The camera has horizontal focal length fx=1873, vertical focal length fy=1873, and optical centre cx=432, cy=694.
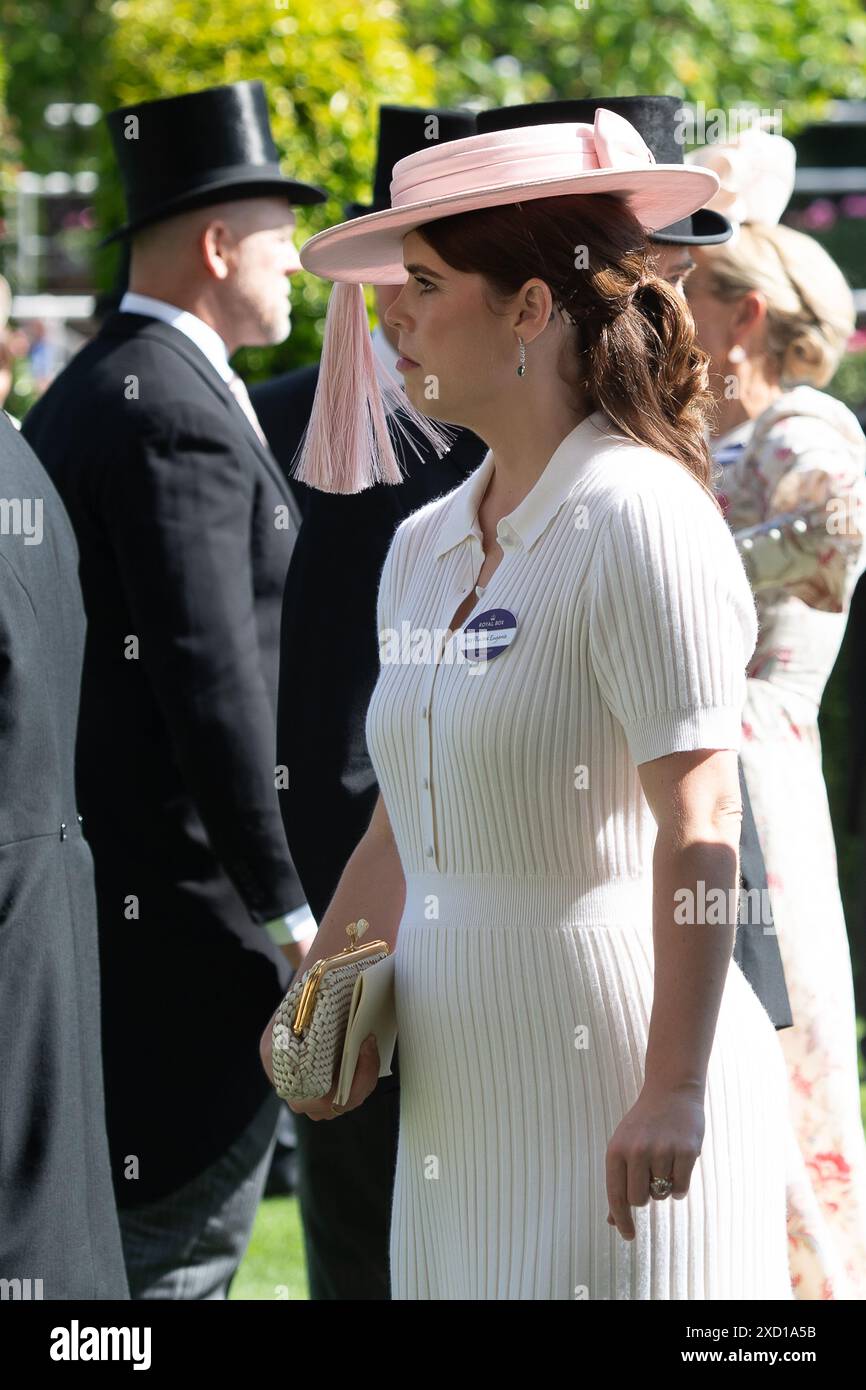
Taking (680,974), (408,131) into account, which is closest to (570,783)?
(680,974)

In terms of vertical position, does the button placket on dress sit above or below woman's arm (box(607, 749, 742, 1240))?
above

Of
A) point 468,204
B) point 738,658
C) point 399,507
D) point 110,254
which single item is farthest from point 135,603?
point 110,254

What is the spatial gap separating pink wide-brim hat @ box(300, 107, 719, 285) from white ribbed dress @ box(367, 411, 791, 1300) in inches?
11.1

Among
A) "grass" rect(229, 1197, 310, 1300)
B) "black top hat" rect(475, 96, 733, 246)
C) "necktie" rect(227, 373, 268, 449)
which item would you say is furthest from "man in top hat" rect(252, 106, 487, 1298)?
"grass" rect(229, 1197, 310, 1300)

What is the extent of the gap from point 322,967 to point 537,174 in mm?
959

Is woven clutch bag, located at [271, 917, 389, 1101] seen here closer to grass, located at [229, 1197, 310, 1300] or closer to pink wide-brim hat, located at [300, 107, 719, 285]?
pink wide-brim hat, located at [300, 107, 719, 285]

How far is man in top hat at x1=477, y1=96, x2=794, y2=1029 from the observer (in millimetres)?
2676

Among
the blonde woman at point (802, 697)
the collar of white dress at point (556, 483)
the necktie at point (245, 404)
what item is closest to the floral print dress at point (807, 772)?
the blonde woman at point (802, 697)

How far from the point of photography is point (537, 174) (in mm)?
2154

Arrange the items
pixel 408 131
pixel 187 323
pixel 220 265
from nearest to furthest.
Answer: pixel 408 131 → pixel 187 323 → pixel 220 265

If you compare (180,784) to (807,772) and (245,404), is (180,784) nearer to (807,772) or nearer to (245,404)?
(245,404)

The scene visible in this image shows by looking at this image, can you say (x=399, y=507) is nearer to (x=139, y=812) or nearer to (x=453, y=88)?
(x=139, y=812)

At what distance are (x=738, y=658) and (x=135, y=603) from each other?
1676 millimetres

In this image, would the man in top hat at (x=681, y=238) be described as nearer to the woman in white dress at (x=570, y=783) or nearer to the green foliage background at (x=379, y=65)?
the woman in white dress at (x=570, y=783)
